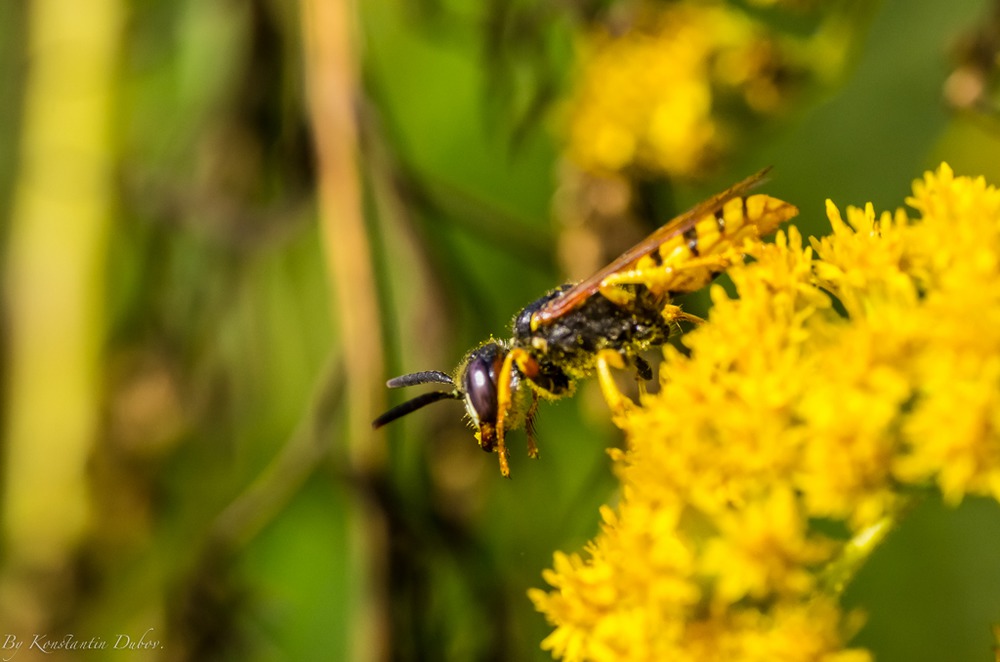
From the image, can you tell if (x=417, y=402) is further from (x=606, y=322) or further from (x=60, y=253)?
(x=60, y=253)

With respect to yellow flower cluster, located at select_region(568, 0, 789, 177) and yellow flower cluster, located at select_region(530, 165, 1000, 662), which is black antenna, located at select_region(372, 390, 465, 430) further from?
yellow flower cluster, located at select_region(568, 0, 789, 177)

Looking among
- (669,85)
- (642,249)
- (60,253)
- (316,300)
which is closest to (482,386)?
(642,249)

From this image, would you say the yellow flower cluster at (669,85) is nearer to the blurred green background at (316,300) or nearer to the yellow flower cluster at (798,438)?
the blurred green background at (316,300)

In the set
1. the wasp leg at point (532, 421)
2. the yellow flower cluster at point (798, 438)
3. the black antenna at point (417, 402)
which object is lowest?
the yellow flower cluster at point (798, 438)

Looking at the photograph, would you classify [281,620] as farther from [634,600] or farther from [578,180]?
[634,600]
